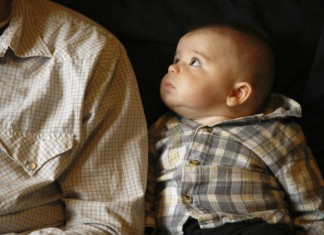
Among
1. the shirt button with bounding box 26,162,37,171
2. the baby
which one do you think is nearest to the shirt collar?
the shirt button with bounding box 26,162,37,171

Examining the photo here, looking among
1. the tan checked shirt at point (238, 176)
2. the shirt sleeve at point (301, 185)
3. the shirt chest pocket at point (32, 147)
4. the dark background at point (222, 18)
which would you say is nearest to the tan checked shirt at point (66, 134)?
the shirt chest pocket at point (32, 147)

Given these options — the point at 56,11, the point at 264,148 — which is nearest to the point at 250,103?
the point at 264,148

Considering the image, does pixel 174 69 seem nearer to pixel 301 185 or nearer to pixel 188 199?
pixel 188 199

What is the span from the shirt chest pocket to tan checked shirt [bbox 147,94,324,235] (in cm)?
33

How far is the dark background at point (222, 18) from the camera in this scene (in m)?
1.49

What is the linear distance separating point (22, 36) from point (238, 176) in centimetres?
68

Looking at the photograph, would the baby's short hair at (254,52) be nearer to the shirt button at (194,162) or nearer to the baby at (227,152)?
the baby at (227,152)

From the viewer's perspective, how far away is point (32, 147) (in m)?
1.21

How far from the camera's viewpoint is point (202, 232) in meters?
1.29

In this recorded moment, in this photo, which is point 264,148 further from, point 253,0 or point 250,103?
point 253,0

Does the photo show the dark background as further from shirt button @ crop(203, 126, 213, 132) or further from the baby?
shirt button @ crop(203, 126, 213, 132)

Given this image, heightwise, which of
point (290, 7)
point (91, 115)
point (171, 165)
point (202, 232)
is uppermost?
point (290, 7)

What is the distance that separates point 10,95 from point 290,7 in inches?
36.0

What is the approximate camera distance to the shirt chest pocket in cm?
118
